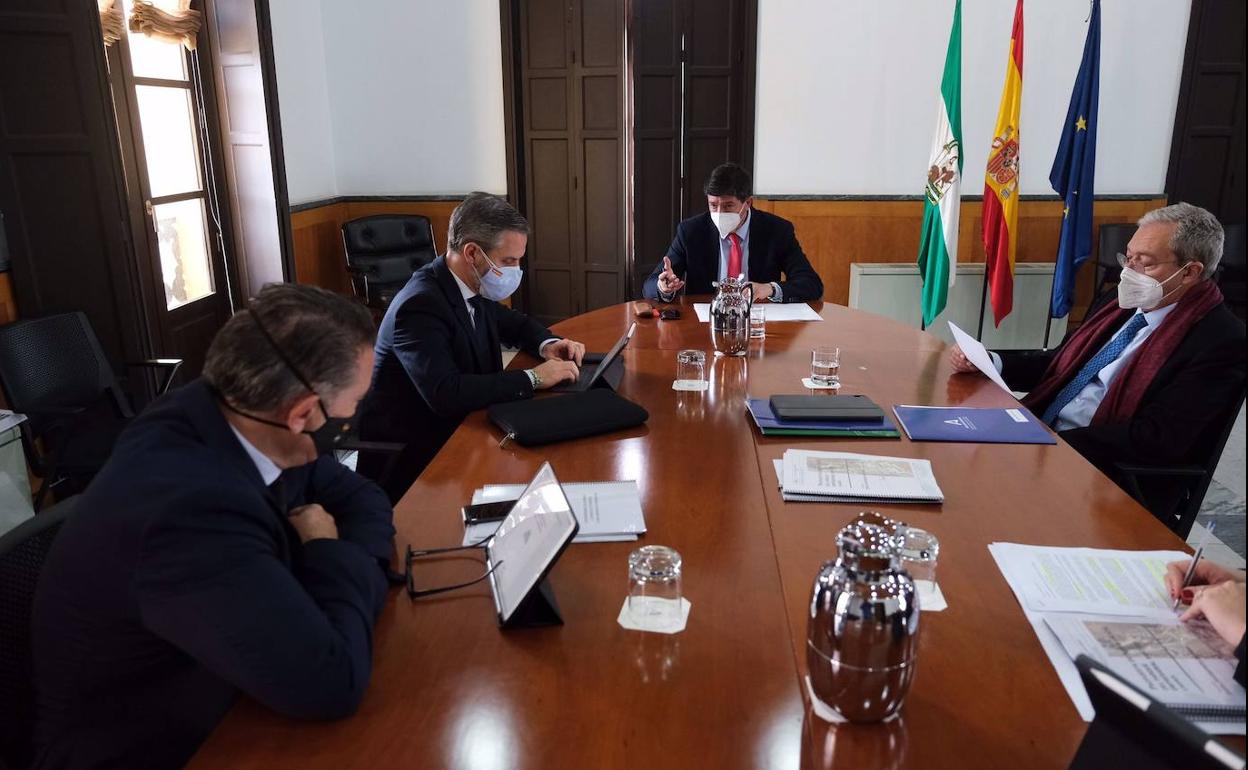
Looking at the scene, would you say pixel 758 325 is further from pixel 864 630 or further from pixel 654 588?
pixel 864 630

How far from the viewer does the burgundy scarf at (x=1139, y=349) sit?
2250mm

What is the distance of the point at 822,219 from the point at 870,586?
465 centimetres

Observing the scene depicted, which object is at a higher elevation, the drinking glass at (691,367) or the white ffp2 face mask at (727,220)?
the white ffp2 face mask at (727,220)

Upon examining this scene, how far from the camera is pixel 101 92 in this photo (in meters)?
3.39

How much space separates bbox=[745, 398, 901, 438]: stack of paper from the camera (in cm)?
207

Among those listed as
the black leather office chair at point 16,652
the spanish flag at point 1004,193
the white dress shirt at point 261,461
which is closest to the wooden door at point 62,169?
the black leather office chair at point 16,652

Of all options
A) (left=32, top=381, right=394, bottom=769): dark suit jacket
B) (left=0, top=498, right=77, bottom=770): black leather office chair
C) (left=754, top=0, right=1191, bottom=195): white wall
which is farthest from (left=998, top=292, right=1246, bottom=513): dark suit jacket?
(left=754, top=0, right=1191, bottom=195): white wall

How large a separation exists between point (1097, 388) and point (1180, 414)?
380 mm

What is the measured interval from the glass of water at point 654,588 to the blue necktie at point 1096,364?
171 centimetres

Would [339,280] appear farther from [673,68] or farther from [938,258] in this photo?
[938,258]


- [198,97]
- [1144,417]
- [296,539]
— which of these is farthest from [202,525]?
[198,97]

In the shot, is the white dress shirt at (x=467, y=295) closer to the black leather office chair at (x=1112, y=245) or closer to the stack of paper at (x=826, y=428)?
the stack of paper at (x=826, y=428)

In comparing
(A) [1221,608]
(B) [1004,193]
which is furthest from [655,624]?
(B) [1004,193]

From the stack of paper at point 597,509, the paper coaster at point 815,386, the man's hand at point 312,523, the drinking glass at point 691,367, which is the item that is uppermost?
the man's hand at point 312,523
